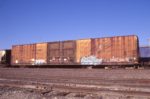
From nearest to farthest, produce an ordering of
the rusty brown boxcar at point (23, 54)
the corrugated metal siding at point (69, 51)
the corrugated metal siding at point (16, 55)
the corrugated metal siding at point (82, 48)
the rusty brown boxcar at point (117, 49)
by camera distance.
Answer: the rusty brown boxcar at point (117, 49)
the corrugated metal siding at point (82, 48)
the corrugated metal siding at point (69, 51)
the rusty brown boxcar at point (23, 54)
the corrugated metal siding at point (16, 55)

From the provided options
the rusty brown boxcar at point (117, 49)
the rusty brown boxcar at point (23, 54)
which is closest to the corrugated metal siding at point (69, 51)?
the rusty brown boxcar at point (117, 49)

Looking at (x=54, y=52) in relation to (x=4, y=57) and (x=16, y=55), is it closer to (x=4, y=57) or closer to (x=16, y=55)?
(x=16, y=55)

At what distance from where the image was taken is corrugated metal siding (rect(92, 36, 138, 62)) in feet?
84.9

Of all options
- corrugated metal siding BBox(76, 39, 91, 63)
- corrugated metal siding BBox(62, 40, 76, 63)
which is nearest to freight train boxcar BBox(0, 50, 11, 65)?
corrugated metal siding BBox(62, 40, 76, 63)

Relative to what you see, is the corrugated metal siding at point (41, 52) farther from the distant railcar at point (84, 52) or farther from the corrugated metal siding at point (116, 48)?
the corrugated metal siding at point (116, 48)

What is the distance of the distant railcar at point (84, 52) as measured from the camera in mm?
26312

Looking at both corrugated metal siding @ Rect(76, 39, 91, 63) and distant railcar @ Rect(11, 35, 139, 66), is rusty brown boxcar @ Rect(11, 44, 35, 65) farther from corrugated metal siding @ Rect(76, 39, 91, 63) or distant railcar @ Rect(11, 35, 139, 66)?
corrugated metal siding @ Rect(76, 39, 91, 63)

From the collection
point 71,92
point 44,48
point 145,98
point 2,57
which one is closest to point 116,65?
point 44,48

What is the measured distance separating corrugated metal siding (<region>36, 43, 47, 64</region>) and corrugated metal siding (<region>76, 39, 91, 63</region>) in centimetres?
555

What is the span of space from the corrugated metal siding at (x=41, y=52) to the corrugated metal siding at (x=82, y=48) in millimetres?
5547

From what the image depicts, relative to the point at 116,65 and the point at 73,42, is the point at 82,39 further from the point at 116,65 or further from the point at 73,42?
the point at 116,65

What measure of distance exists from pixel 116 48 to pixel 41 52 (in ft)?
38.6

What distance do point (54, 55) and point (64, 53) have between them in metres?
1.79

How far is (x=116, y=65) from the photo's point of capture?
2725 centimetres
